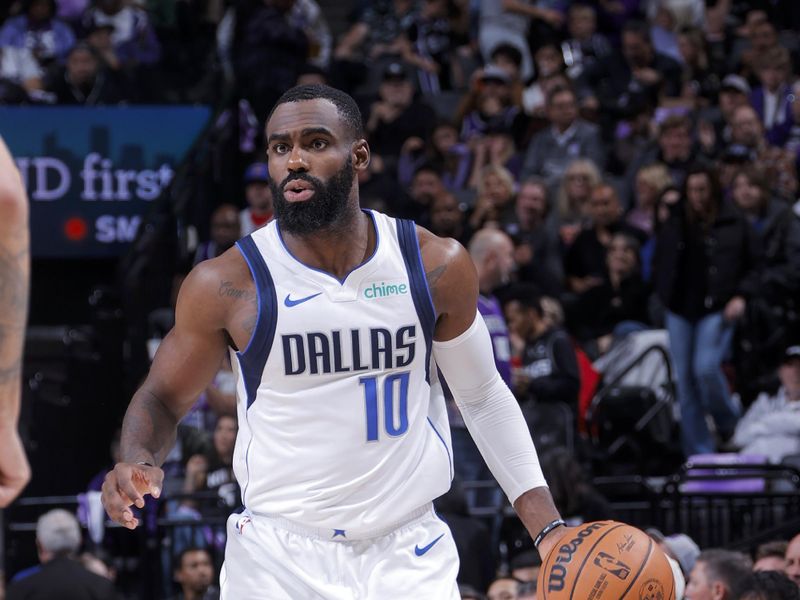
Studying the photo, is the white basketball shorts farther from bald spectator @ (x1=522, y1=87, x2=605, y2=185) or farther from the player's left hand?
bald spectator @ (x1=522, y1=87, x2=605, y2=185)

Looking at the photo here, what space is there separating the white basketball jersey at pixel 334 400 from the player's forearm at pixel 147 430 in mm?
238

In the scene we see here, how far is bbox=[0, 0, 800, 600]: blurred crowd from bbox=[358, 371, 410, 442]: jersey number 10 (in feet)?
9.51

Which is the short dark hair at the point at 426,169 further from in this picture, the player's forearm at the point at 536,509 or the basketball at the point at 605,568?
the basketball at the point at 605,568

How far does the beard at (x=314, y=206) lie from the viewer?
5.01 meters

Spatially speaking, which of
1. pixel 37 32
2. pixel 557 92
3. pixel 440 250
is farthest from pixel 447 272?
pixel 37 32

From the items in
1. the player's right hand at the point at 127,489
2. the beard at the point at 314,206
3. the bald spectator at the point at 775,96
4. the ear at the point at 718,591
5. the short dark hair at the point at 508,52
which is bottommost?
the ear at the point at 718,591

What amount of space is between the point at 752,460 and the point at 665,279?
179 cm

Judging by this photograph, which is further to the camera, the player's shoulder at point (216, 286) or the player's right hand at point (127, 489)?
the player's shoulder at point (216, 286)

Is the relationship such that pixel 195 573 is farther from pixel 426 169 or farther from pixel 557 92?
pixel 557 92

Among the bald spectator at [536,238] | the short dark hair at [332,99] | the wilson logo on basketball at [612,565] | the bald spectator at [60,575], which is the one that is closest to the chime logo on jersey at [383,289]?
the short dark hair at [332,99]

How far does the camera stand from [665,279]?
38.7ft

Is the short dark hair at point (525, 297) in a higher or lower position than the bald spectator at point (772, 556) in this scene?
higher

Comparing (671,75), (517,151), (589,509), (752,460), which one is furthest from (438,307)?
(671,75)

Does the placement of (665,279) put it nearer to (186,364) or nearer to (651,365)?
(651,365)
